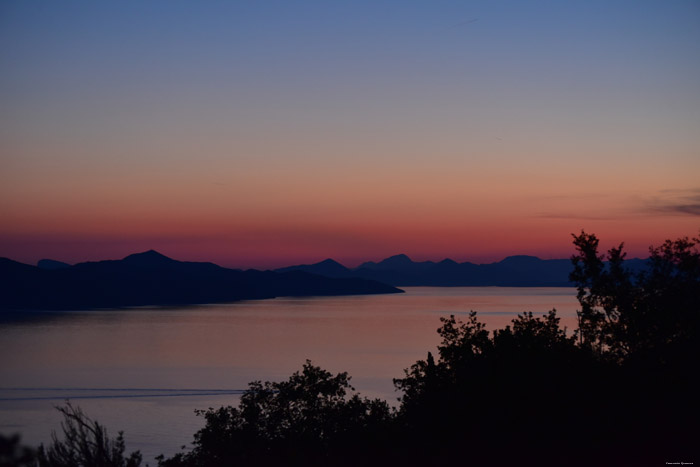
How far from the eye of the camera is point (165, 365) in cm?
11188

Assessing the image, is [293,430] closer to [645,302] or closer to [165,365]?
[645,302]

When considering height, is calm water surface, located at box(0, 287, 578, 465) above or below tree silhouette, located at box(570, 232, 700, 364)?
below

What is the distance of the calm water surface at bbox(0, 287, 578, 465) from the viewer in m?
71.9

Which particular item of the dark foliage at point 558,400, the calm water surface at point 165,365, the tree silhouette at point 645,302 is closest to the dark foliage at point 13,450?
the dark foliage at point 558,400

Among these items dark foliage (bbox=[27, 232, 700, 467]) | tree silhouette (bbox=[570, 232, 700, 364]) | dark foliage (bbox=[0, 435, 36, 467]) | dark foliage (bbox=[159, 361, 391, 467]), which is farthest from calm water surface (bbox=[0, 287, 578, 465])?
dark foliage (bbox=[0, 435, 36, 467])

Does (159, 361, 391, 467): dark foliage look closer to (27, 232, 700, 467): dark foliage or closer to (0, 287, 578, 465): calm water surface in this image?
(27, 232, 700, 467): dark foliage

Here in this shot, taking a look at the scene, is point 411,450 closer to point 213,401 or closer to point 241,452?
point 241,452

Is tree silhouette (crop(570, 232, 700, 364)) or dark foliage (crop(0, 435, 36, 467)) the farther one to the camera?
tree silhouette (crop(570, 232, 700, 364))

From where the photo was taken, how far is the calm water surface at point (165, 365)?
236 ft

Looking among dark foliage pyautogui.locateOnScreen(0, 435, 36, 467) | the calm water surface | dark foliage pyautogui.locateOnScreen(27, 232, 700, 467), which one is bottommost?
the calm water surface

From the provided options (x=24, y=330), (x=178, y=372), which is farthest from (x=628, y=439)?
(x=24, y=330)

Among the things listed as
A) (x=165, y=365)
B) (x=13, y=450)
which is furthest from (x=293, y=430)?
(x=165, y=365)

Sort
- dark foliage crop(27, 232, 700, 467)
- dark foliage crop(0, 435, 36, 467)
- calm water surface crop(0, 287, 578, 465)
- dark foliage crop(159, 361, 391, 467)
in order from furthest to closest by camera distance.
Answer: calm water surface crop(0, 287, 578, 465)
dark foliage crop(159, 361, 391, 467)
dark foliage crop(27, 232, 700, 467)
dark foliage crop(0, 435, 36, 467)

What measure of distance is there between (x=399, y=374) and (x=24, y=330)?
12603cm
